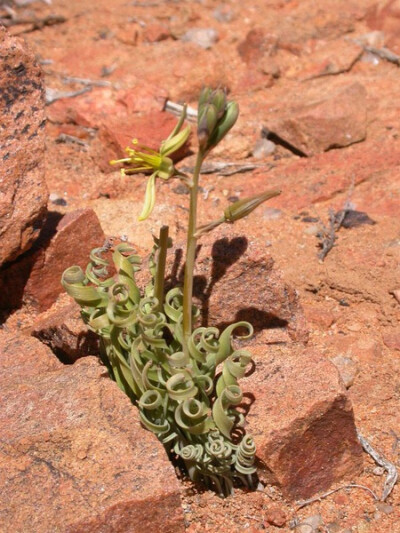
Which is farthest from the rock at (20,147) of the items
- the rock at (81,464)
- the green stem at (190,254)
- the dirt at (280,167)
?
the green stem at (190,254)

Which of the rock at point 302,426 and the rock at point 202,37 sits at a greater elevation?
the rock at point 302,426

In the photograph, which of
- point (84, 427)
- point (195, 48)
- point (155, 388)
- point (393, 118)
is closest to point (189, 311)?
point (155, 388)

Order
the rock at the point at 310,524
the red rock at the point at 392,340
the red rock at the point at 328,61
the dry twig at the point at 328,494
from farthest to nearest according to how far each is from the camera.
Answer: the red rock at the point at 328,61 → the red rock at the point at 392,340 → the dry twig at the point at 328,494 → the rock at the point at 310,524

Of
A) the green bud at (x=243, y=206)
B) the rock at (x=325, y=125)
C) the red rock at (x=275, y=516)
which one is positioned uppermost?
the green bud at (x=243, y=206)

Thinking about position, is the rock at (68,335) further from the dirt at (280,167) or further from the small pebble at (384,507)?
the small pebble at (384,507)

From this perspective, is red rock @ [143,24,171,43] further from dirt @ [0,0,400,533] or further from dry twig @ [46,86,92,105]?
dry twig @ [46,86,92,105]

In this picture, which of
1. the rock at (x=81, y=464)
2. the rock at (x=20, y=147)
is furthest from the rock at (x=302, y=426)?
the rock at (x=20, y=147)

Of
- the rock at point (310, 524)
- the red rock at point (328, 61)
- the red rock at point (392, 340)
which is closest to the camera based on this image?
the rock at point (310, 524)

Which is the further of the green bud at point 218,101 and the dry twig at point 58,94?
the dry twig at point 58,94
